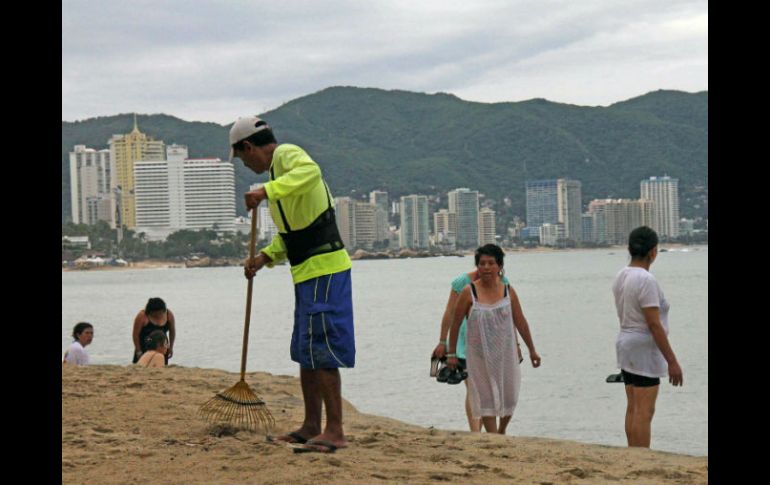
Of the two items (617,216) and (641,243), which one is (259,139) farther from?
(617,216)

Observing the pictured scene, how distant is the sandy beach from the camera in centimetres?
512

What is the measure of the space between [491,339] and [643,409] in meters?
1.33

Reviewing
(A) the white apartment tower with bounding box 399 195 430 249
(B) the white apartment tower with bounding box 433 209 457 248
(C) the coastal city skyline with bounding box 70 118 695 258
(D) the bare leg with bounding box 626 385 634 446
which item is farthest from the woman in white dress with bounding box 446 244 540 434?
(B) the white apartment tower with bounding box 433 209 457 248

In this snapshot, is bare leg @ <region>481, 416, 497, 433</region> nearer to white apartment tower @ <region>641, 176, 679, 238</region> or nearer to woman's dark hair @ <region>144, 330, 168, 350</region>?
woman's dark hair @ <region>144, 330, 168, 350</region>

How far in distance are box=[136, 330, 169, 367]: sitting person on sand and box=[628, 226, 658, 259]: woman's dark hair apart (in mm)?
6585

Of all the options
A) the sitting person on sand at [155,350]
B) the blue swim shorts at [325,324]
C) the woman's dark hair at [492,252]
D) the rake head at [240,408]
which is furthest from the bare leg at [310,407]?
the sitting person on sand at [155,350]

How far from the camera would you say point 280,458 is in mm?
5387

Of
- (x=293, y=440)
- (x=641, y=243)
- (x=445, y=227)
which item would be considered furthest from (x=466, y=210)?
(x=293, y=440)
